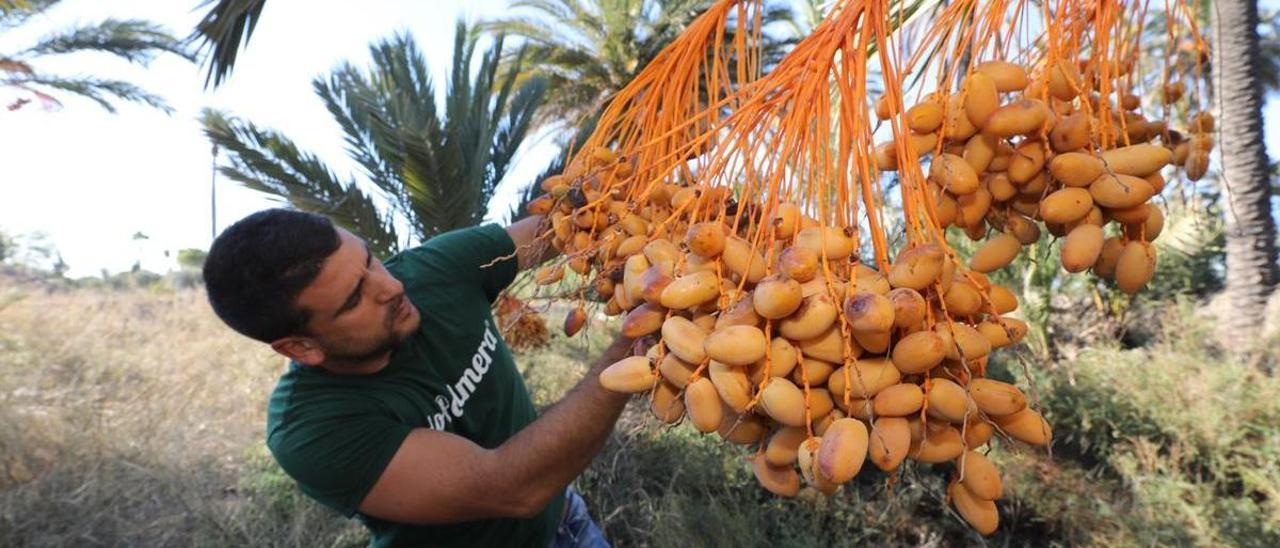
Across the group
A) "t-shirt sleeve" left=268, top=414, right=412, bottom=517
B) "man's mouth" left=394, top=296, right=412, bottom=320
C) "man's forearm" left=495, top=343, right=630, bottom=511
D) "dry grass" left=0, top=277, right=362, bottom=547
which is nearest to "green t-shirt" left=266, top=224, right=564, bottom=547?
"t-shirt sleeve" left=268, top=414, right=412, bottom=517

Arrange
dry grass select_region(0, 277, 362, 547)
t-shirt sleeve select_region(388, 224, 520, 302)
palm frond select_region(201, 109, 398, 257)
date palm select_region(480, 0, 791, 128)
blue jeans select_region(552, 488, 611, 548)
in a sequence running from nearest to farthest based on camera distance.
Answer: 1. t-shirt sleeve select_region(388, 224, 520, 302)
2. blue jeans select_region(552, 488, 611, 548)
3. dry grass select_region(0, 277, 362, 547)
4. palm frond select_region(201, 109, 398, 257)
5. date palm select_region(480, 0, 791, 128)

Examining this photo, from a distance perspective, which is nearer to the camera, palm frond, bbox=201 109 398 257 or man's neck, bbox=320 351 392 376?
man's neck, bbox=320 351 392 376

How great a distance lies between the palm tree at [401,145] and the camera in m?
4.09

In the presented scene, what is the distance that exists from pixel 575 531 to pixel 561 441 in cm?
98

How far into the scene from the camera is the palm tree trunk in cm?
439

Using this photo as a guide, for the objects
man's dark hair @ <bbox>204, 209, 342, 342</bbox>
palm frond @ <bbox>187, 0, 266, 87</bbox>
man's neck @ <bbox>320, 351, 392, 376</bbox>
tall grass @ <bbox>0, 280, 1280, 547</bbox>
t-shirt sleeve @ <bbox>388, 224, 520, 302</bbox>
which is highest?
palm frond @ <bbox>187, 0, 266, 87</bbox>

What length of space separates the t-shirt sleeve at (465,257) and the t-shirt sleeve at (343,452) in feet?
1.52

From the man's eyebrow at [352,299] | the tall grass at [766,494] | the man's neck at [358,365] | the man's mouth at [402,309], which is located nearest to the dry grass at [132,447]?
the tall grass at [766,494]

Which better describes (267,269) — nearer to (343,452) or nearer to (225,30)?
(343,452)

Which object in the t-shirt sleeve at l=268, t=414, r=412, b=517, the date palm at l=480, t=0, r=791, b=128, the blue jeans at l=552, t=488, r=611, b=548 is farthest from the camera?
the date palm at l=480, t=0, r=791, b=128

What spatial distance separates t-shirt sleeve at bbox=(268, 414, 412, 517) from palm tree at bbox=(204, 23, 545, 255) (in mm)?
2558

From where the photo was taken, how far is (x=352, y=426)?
4.64ft

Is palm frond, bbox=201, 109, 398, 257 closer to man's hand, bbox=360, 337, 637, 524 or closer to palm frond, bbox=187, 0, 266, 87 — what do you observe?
palm frond, bbox=187, 0, 266, 87

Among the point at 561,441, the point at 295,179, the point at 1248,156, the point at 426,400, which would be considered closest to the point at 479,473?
the point at 561,441
